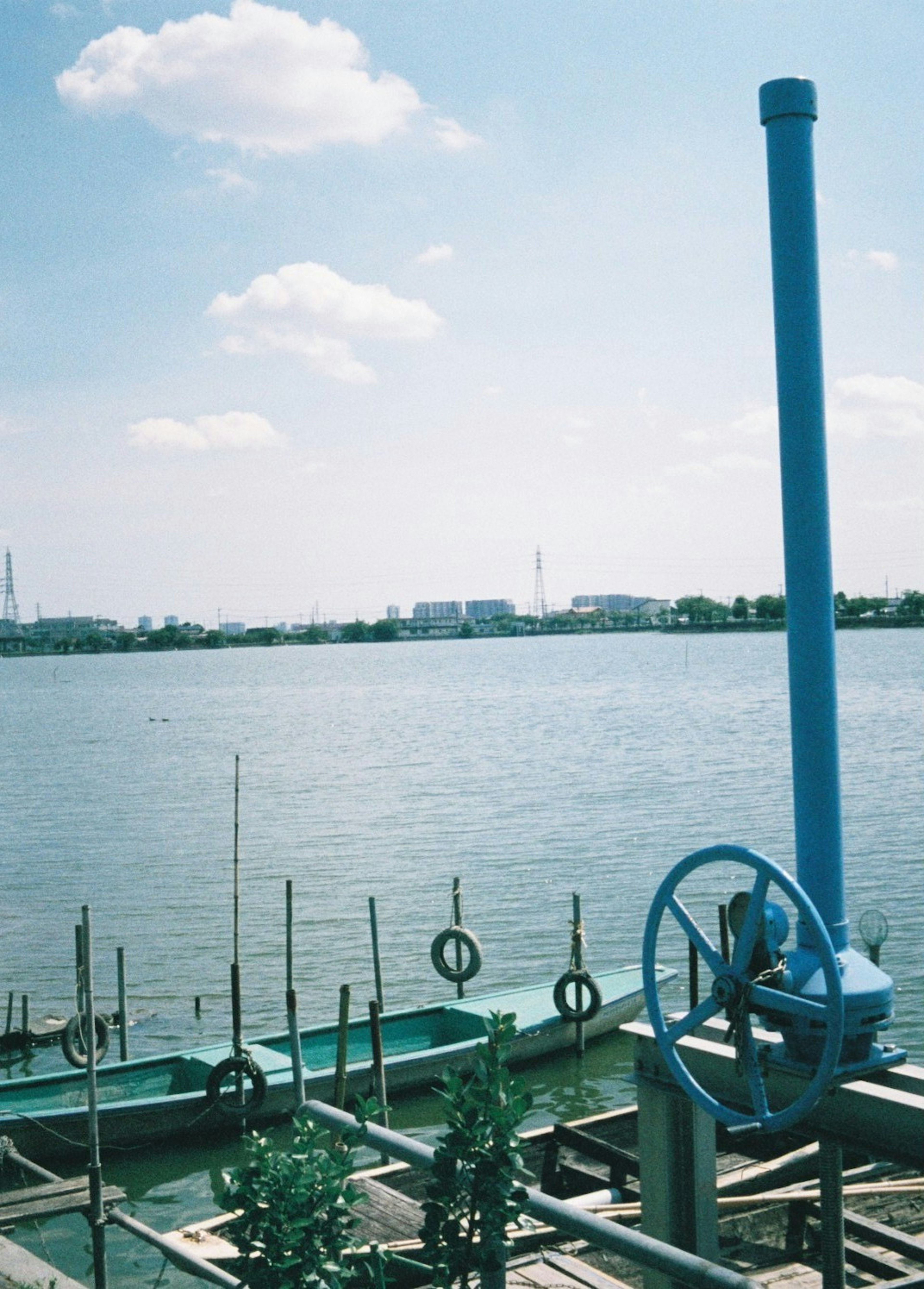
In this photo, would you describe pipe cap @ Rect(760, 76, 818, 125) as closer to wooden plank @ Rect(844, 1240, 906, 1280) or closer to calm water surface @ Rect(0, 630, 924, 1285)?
wooden plank @ Rect(844, 1240, 906, 1280)

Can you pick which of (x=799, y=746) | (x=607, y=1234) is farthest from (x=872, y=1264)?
(x=607, y=1234)

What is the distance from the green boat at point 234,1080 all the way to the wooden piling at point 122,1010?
15.2 inches

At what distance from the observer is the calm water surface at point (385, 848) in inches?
942

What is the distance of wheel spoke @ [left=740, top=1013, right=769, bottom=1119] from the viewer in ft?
17.5

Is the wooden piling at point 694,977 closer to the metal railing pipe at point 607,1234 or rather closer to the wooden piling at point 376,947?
the wooden piling at point 376,947

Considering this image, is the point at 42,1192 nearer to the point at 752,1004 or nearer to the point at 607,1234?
the point at 752,1004

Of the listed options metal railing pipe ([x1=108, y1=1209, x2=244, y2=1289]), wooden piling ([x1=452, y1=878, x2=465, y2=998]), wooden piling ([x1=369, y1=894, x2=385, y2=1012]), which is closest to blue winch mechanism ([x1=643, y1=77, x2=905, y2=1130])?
metal railing pipe ([x1=108, y1=1209, x2=244, y2=1289])

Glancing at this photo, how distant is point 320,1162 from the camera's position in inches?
158

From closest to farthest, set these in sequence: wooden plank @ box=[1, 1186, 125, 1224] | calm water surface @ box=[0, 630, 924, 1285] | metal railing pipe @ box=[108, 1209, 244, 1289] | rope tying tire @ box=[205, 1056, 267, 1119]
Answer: metal railing pipe @ box=[108, 1209, 244, 1289] → wooden plank @ box=[1, 1186, 125, 1224] → rope tying tire @ box=[205, 1056, 267, 1119] → calm water surface @ box=[0, 630, 924, 1285]

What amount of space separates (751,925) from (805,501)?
6.97 feet

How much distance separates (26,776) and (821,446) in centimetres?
6135

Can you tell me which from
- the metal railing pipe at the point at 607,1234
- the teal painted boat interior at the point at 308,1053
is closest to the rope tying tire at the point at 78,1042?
the teal painted boat interior at the point at 308,1053

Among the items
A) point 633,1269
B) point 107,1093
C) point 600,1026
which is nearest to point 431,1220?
point 633,1269

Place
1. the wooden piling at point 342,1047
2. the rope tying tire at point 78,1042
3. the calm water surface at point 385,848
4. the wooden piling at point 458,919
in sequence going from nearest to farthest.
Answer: the wooden piling at point 342,1047
the rope tying tire at point 78,1042
the wooden piling at point 458,919
the calm water surface at point 385,848
